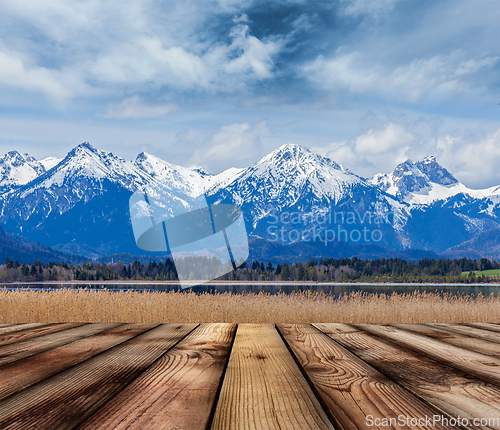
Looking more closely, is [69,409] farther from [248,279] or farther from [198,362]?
[248,279]

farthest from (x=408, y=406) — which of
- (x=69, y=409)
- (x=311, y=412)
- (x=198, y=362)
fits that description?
(x=69, y=409)

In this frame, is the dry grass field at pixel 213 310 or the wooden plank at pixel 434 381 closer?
the wooden plank at pixel 434 381

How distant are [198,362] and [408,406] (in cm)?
95

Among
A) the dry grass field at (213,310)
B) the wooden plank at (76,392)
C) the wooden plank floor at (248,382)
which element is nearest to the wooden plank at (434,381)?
the wooden plank floor at (248,382)

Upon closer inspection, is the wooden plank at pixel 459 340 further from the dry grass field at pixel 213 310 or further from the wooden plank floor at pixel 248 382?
the dry grass field at pixel 213 310

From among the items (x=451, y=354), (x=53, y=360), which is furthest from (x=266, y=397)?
(x=451, y=354)

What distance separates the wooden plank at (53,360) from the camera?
4.89ft

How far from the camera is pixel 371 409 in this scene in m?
1.20

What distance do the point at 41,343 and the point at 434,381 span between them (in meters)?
2.14

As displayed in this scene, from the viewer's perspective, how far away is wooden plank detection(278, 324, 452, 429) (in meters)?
1.17

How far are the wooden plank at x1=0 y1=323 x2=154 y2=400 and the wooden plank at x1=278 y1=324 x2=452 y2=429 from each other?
1.08 meters

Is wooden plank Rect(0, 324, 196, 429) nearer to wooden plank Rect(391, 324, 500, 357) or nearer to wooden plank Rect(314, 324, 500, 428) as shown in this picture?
wooden plank Rect(314, 324, 500, 428)

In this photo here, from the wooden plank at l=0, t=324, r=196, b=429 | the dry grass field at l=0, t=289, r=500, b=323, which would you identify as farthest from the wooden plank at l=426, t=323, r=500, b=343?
the dry grass field at l=0, t=289, r=500, b=323

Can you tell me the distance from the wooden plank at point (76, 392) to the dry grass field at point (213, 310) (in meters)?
9.54
